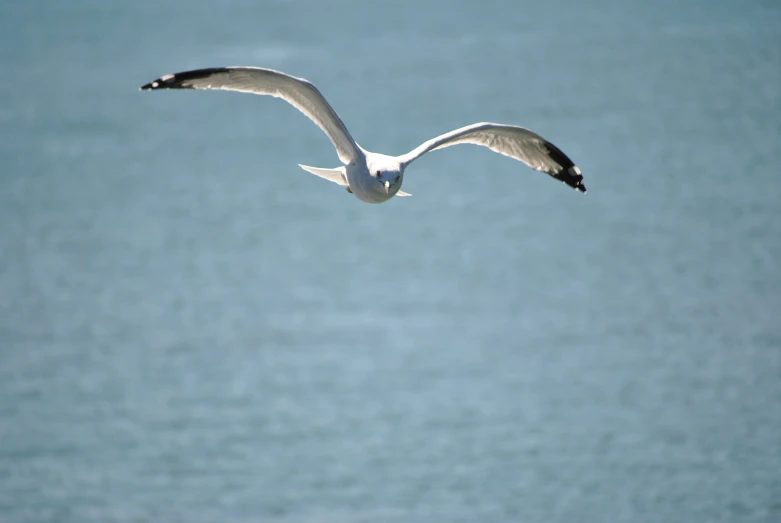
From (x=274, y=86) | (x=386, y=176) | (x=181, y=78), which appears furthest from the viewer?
(x=274, y=86)

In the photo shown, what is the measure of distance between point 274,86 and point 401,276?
1860 cm

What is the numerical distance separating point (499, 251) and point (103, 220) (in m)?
10.3

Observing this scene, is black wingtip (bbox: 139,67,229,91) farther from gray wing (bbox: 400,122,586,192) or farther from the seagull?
gray wing (bbox: 400,122,586,192)

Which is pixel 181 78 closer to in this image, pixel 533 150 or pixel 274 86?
pixel 274 86

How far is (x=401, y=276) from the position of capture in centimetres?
2841

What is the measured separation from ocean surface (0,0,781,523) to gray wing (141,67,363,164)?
940cm

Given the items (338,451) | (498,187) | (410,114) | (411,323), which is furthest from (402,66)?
(338,451)

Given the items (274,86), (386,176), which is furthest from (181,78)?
(386,176)

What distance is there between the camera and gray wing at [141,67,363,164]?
31.1 ft

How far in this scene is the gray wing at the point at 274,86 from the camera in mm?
9469

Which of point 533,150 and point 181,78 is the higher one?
point 181,78

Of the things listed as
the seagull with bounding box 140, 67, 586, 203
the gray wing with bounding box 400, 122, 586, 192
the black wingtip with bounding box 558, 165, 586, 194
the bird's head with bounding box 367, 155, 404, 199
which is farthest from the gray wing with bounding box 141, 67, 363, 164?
the black wingtip with bounding box 558, 165, 586, 194

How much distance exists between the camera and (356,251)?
30734 mm

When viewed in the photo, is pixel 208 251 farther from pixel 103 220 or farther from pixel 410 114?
pixel 410 114
